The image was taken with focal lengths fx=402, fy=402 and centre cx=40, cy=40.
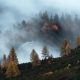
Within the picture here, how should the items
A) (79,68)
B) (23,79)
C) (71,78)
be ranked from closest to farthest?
(71,78) < (79,68) < (23,79)

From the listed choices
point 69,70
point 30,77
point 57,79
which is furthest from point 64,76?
point 30,77

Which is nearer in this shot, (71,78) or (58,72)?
(71,78)

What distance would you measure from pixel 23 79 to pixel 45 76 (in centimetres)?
1173

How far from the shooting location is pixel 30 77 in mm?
198500

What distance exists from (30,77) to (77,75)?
118 ft

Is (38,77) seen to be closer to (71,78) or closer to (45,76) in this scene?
(45,76)

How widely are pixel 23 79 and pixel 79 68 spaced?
29.5 meters

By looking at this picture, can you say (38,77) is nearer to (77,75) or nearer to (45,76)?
(45,76)

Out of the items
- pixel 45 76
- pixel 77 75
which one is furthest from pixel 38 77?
pixel 77 75

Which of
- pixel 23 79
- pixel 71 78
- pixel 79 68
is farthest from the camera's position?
pixel 23 79

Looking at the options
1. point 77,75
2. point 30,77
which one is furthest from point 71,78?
point 30,77

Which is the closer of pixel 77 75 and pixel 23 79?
pixel 77 75

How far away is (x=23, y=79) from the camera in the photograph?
197 meters

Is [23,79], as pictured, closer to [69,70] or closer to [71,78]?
[69,70]
